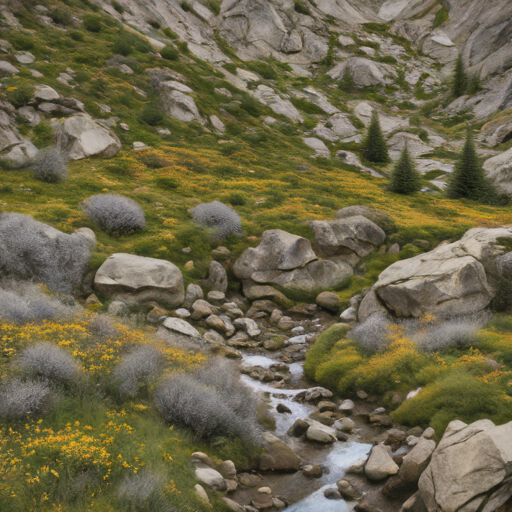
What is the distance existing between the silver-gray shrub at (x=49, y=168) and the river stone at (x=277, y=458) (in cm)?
2170

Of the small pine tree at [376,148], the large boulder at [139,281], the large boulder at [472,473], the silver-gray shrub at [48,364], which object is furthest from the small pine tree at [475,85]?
the silver-gray shrub at [48,364]

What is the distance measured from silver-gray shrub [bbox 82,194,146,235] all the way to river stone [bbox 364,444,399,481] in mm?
16431

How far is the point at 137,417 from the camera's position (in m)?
9.16

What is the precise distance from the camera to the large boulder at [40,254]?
1550cm

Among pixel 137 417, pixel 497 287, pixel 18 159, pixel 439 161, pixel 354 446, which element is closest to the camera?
pixel 137 417

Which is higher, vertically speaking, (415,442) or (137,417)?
(415,442)

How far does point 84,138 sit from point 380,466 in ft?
100

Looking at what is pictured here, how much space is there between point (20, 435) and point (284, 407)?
7.64 meters

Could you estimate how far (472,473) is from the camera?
7.49 m

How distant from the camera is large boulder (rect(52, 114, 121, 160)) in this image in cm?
3036

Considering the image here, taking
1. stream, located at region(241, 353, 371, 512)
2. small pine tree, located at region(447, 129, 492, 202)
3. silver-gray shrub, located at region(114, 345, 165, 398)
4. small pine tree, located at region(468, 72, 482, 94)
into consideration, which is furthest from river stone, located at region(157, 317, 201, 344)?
small pine tree, located at region(468, 72, 482, 94)

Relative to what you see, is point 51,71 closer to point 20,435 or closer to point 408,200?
point 408,200

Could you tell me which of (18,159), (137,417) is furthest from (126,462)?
(18,159)

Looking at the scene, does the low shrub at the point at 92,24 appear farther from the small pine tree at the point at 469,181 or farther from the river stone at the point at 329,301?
the river stone at the point at 329,301
